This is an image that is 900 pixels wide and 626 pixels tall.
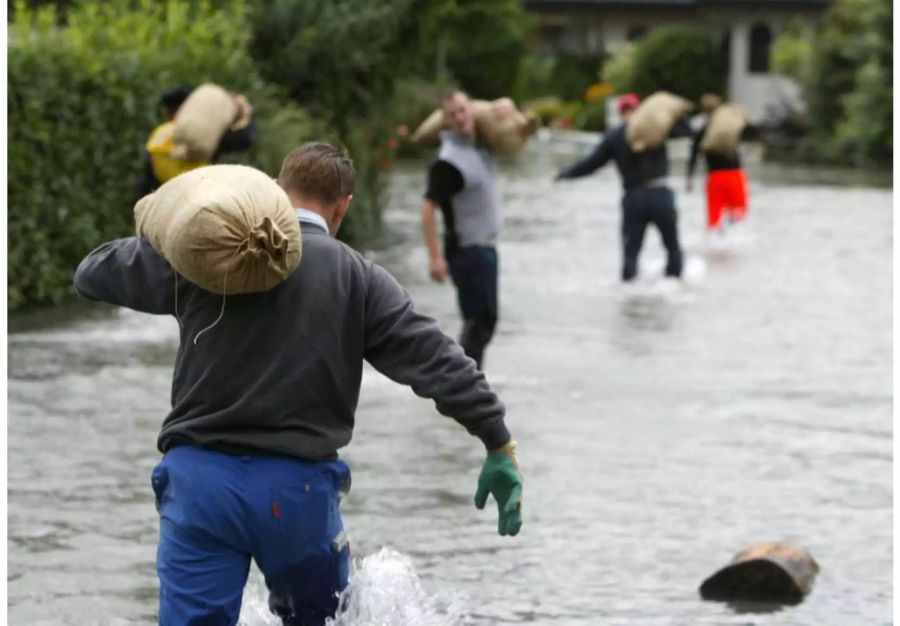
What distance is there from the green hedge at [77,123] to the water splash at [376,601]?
8.35m

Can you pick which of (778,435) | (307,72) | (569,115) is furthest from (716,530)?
(569,115)

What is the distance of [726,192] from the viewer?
75.7 feet

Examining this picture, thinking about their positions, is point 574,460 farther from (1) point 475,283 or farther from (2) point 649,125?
(2) point 649,125

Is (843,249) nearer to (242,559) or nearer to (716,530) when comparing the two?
(716,530)

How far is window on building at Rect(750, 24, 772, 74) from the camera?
74562mm

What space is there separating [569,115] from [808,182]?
3166 cm

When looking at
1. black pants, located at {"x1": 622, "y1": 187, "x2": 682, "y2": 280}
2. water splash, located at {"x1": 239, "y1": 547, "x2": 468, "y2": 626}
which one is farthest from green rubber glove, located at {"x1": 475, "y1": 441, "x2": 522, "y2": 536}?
black pants, located at {"x1": 622, "y1": 187, "x2": 682, "y2": 280}

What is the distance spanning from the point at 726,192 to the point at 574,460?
1373 centimetres

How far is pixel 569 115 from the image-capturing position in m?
70.3

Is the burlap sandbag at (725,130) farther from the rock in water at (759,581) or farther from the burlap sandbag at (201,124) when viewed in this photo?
the rock in water at (759,581)

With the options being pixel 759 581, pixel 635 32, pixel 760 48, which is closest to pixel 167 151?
pixel 759 581

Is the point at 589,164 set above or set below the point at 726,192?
above

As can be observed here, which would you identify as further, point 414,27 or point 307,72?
point 414,27

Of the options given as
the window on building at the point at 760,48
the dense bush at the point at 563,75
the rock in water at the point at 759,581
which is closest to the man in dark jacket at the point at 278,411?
the rock in water at the point at 759,581
